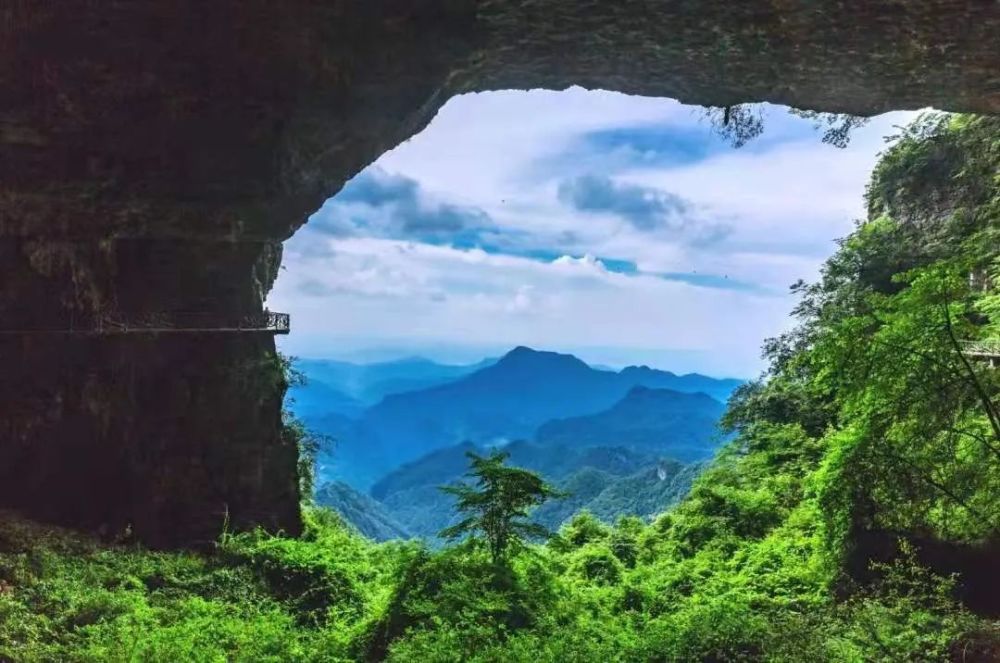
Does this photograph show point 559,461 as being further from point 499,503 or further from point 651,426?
point 499,503

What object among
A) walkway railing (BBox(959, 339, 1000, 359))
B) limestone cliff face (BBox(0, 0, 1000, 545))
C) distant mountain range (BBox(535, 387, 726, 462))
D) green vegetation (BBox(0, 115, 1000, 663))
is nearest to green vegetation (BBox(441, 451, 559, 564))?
green vegetation (BBox(0, 115, 1000, 663))

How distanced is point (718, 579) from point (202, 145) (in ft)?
42.5

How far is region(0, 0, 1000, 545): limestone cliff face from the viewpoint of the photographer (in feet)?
35.6

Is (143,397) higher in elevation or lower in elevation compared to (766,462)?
higher

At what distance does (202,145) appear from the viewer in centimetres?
1159

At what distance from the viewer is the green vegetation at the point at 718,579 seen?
6781mm

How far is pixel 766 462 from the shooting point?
16000mm

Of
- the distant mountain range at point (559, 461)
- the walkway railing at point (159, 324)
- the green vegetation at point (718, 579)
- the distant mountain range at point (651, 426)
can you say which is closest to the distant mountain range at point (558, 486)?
the distant mountain range at point (559, 461)

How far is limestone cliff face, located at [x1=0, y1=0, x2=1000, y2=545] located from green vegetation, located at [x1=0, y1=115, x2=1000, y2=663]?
1.71 m

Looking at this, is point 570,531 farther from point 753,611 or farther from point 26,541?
point 26,541

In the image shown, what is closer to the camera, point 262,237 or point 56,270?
point 56,270

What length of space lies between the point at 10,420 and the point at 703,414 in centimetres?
14469

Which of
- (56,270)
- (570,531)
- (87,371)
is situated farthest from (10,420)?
(570,531)

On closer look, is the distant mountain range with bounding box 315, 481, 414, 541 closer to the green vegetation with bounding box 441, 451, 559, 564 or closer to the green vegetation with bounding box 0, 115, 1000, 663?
the green vegetation with bounding box 0, 115, 1000, 663
